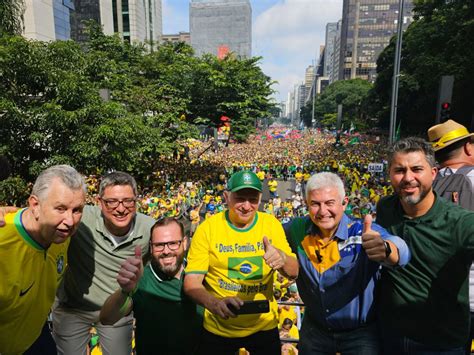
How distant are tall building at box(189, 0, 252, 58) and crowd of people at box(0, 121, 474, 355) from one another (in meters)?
82.6

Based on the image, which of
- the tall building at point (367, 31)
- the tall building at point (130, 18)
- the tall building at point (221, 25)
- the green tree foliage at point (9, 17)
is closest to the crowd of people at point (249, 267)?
the green tree foliage at point (9, 17)

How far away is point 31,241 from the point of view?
205 cm

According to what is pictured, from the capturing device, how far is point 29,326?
7.24ft

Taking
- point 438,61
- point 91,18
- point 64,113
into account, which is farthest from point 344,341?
point 91,18

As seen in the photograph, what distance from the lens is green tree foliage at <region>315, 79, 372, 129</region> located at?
67.8 meters

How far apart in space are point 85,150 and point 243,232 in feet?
27.6

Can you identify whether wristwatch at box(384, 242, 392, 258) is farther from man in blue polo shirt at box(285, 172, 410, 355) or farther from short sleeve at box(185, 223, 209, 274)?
short sleeve at box(185, 223, 209, 274)

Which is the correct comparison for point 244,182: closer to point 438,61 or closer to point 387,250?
point 387,250

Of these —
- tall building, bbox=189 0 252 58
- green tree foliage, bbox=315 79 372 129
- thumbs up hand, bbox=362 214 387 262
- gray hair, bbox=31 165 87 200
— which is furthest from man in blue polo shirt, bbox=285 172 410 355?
tall building, bbox=189 0 252 58

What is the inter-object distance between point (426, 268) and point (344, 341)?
770 mm

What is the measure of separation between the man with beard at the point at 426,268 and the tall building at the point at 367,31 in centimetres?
11161

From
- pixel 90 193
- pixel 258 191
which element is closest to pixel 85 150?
pixel 90 193

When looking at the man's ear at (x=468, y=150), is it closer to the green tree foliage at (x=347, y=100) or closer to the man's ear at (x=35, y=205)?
the man's ear at (x=35, y=205)

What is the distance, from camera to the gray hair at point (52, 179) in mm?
2041
